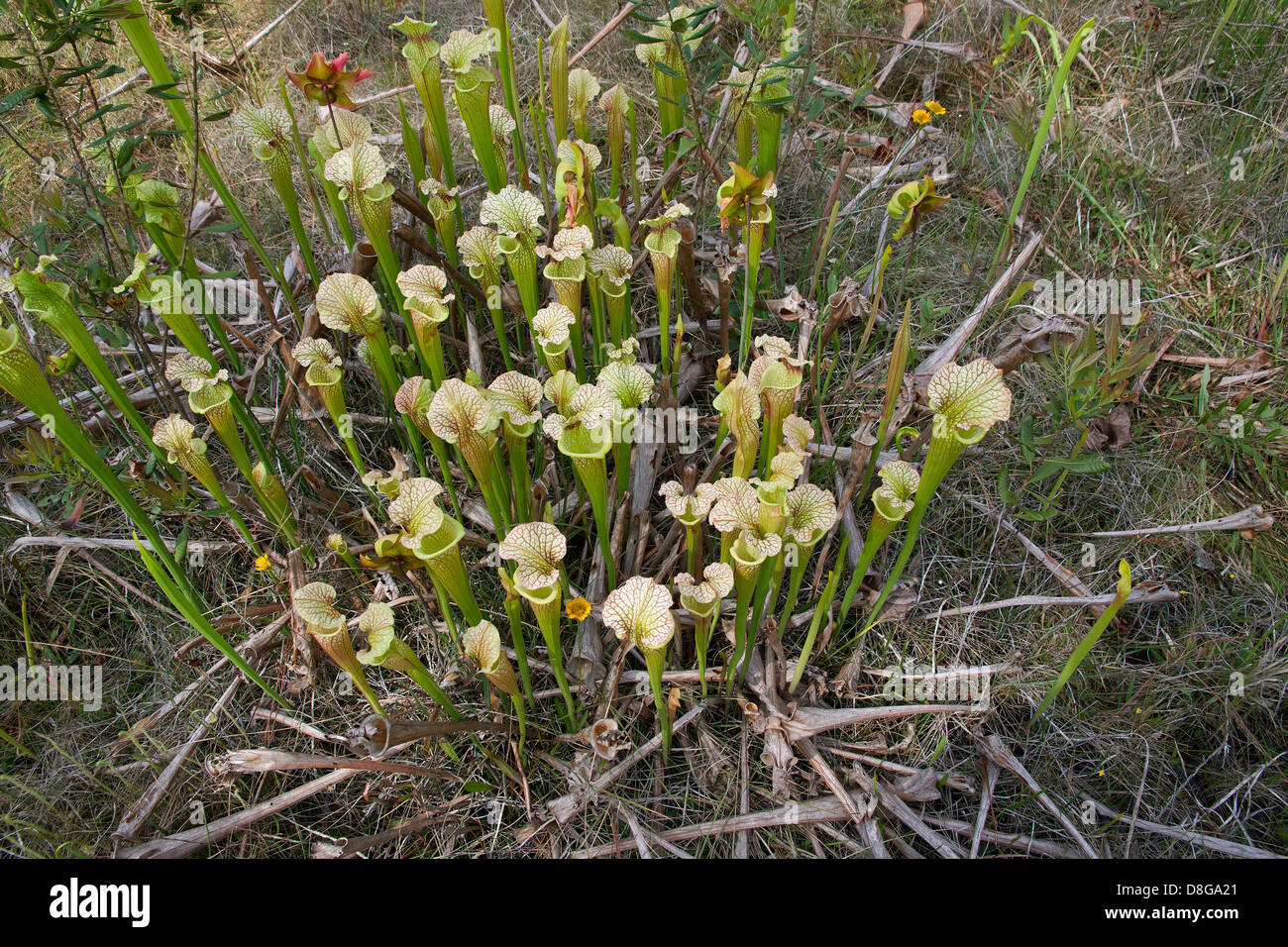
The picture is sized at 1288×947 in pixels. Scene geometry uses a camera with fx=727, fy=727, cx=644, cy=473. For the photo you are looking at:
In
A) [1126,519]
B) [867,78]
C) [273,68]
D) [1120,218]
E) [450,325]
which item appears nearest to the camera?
[1126,519]

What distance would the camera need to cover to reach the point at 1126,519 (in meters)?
2.10

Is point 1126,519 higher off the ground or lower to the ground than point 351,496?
lower

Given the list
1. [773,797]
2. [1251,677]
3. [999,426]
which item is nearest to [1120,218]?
[999,426]

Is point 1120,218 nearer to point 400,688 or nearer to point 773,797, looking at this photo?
point 773,797

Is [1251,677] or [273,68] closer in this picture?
[1251,677]

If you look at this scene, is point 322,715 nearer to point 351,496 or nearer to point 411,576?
point 411,576

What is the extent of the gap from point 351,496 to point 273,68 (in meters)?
2.21

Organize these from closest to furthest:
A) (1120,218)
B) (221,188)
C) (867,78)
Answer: (221,188)
(1120,218)
(867,78)

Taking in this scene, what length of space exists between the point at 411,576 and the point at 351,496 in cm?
57

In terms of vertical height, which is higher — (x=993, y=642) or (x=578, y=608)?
(x=578, y=608)

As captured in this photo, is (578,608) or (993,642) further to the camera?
(993,642)

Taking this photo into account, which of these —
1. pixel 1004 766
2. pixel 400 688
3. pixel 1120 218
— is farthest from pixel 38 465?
pixel 1120 218

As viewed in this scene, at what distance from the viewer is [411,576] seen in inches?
69.3

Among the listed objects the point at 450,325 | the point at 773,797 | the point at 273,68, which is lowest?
the point at 773,797
